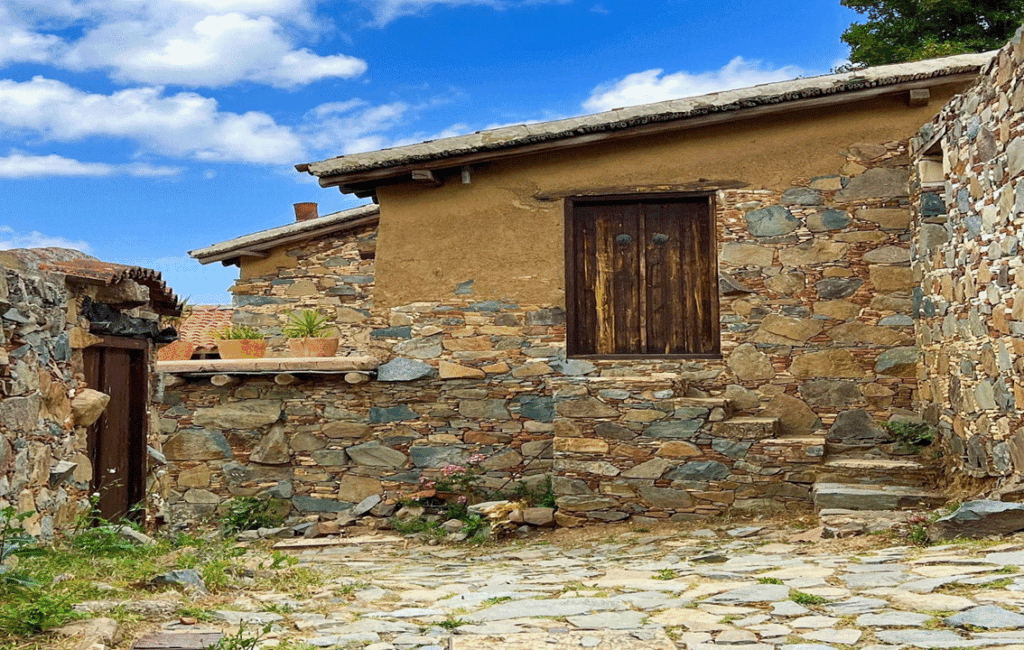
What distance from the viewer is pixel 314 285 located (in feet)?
45.4

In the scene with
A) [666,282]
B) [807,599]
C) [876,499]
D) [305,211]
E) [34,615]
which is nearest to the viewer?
[34,615]

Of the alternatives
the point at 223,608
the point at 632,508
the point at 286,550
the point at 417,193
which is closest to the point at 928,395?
the point at 632,508

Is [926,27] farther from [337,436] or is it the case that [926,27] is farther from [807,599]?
[807,599]

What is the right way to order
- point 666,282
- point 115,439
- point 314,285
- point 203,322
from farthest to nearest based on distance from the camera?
point 203,322
point 314,285
point 666,282
point 115,439

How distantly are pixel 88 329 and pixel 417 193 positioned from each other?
12.8ft

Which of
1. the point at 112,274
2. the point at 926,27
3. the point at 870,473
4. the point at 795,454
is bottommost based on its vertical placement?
the point at 870,473

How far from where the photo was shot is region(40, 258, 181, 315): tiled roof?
6.29m

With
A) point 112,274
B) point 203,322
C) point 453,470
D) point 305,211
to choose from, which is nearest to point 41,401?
point 112,274

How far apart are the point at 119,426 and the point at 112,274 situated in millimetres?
1446

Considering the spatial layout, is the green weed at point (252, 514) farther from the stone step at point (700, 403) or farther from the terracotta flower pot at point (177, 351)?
the stone step at point (700, 403)

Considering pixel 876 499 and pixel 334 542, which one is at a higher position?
pixel 876 499

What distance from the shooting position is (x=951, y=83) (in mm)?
8852

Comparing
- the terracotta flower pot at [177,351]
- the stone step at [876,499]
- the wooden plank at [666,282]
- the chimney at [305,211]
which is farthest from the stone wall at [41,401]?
the chimney at [305,211]

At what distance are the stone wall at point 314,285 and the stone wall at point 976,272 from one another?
24.3ft
